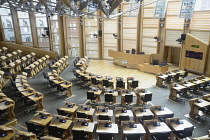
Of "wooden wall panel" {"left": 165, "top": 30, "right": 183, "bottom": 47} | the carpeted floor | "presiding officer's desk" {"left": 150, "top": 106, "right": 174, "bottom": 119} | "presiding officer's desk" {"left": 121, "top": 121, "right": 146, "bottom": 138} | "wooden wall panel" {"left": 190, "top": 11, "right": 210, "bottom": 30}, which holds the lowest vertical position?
the carpeted floor

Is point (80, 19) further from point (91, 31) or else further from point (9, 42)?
point (9, 42)

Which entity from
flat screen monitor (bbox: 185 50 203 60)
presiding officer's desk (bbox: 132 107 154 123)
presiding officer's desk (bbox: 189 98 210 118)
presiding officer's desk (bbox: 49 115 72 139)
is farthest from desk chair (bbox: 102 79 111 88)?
flat screen monitor (bbox: 185 50 203 60)

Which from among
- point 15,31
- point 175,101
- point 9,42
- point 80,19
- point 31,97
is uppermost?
point 80,19

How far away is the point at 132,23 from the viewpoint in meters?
18.0

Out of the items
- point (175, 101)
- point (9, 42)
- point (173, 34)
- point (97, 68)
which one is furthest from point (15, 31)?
point (175, 101)

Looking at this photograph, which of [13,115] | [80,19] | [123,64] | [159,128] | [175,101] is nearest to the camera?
[159,128]

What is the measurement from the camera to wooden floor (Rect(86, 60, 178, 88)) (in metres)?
13.4

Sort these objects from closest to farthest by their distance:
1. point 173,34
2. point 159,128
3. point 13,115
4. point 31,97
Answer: point 159,128 → point 13,115 → point 31,97 → point 173,34

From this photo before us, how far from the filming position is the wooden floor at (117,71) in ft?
44.0

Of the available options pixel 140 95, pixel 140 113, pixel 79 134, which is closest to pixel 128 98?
pixel 140 95

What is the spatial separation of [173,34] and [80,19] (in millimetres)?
9820

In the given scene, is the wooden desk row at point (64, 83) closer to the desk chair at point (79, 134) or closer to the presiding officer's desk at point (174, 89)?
the desk chair at point (79, 134)

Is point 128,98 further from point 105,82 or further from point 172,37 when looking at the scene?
point 172,37

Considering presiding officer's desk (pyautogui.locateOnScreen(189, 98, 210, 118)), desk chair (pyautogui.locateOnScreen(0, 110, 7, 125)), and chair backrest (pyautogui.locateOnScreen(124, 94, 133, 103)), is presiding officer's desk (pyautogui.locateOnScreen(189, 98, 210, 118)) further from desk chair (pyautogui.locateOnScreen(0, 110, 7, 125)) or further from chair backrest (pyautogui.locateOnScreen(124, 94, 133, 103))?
desk chair (pyautogui.locateOnScreen(0, 110, 7, 125))
